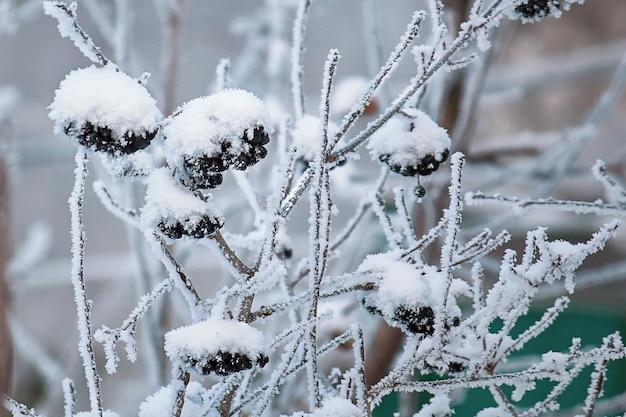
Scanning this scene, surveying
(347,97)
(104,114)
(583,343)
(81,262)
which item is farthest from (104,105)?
(583,343)

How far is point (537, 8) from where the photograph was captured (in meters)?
0.57

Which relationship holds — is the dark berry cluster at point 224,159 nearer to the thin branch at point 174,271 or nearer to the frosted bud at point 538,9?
the thin branch at point 174,271

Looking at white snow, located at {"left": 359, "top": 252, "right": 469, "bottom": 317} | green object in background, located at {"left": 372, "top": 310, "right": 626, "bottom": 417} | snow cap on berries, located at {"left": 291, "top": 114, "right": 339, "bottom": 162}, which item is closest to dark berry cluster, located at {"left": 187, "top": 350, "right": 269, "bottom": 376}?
white snow, located at {"left": 359, "top": 252, "right": 469, "bottom": 317}

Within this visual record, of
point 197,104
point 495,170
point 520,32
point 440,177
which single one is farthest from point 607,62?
point 197,104

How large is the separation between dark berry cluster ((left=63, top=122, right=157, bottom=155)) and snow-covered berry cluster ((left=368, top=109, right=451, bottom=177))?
0.20 meters

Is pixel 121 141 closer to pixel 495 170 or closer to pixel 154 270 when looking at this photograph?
pixel 154 270

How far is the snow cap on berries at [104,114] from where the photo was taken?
44 centimetres

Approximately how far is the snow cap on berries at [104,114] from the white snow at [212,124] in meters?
0.02

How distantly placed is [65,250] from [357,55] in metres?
1.73

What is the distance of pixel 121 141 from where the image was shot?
1.45 feet

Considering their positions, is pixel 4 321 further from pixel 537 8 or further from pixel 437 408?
pixel 537 8

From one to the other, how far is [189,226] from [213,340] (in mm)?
76

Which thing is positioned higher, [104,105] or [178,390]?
[104,105]

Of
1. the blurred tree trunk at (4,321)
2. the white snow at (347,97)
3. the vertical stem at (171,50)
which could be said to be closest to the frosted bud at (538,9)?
the blurred tree trunk at (4,321)
